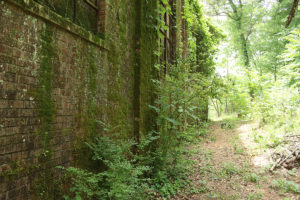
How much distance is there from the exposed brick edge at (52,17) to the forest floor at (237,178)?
3.36m

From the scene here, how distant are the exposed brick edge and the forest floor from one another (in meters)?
3.36

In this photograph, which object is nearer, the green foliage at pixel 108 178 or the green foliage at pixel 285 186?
the green foliage at pixel 108 178

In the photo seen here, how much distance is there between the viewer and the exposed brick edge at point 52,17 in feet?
6.98

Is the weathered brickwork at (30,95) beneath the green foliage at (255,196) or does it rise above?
above

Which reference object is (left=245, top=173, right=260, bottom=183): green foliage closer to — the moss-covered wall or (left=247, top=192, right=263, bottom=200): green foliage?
(left=247, top=192, right=263, bottom=200): green foliage

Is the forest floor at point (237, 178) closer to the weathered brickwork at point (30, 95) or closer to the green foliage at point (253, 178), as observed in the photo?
the green foliage at point (253, 178)

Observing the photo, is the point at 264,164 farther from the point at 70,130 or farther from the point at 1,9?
the point at 1,9

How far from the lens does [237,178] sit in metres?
5.43

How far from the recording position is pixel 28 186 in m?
2.16

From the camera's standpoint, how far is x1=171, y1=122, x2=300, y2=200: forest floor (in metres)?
4.46

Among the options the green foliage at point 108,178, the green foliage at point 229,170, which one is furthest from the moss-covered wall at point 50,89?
the green foliage at point 229,170

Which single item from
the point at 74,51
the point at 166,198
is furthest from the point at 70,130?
the point at 166,198

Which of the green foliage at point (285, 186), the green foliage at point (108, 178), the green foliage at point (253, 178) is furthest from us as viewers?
the green foliage at point (253, 178)

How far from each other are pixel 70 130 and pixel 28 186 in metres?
0.85
